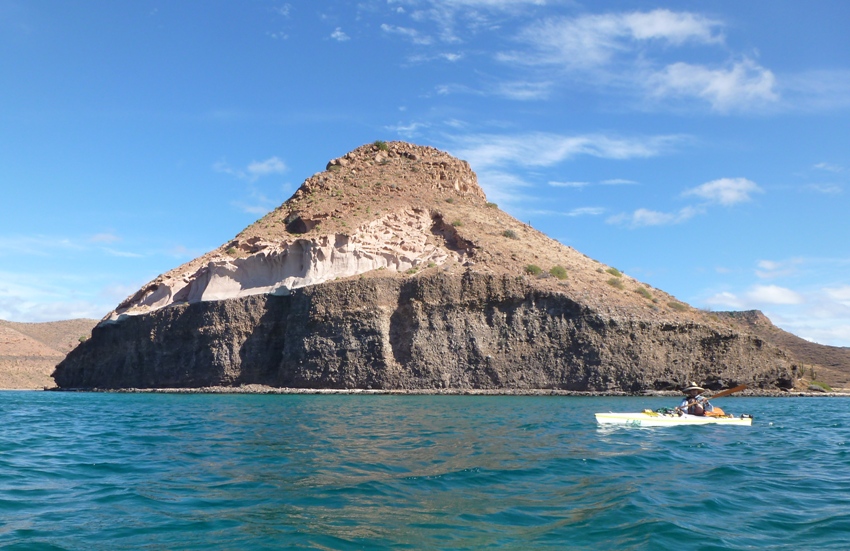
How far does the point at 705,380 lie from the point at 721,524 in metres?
42.1

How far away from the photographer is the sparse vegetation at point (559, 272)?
2088 inches

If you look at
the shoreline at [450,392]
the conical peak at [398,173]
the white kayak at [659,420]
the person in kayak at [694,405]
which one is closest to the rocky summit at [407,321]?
the shoreline at [450,392]

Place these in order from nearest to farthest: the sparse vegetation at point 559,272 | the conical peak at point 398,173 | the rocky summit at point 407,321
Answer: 1. the rocky summit at point 407,321
2. the sparse vegetation at point 559,272
3. the conical peak at point 398,173

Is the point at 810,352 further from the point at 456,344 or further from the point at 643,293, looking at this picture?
the point at 456,344

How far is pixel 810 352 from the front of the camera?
84500 millimetres

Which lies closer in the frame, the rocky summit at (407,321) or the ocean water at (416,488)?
the ocean water at (416,488)

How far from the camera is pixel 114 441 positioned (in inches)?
661

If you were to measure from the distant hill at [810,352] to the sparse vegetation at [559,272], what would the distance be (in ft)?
65.7

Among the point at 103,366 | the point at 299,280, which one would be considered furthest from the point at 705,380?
the point at 103,366

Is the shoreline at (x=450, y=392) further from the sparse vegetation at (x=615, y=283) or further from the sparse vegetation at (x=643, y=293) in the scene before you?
the sparse vegetation at (x=615, y=283)

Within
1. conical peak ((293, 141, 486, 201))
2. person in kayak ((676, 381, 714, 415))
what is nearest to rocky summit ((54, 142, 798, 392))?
conical peak ((293, 141, 486, 201))

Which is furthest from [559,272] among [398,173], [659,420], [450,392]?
[659,420]

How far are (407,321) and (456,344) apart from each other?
399cm

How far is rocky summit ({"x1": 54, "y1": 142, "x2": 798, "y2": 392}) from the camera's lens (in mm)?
47969
